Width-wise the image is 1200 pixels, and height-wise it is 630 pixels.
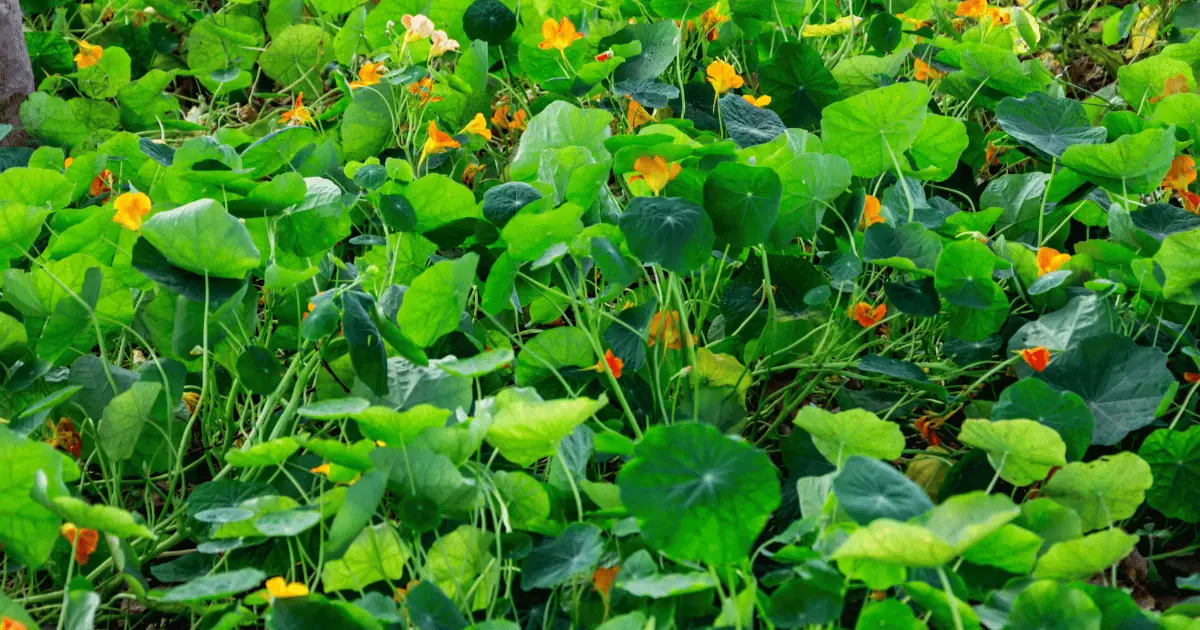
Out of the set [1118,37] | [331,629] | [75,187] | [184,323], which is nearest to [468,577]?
[331,629]

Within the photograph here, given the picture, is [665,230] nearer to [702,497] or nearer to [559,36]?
[702,497]

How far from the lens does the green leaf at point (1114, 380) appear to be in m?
1.02

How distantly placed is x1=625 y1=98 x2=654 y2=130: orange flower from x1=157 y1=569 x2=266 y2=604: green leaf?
0.93 metres

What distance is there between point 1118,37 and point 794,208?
44.2 inches

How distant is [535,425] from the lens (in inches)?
31.3

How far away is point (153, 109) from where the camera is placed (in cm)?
194

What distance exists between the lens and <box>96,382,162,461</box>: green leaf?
993 mm

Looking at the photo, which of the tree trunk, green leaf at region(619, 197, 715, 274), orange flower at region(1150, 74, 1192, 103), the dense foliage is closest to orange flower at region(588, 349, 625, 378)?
the dense foliage

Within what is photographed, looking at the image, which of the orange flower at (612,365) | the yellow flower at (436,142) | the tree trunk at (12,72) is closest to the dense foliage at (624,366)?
the orange flower at (612,365)

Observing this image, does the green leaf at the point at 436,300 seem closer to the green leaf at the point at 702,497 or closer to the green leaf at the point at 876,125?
the green leaf at the point at 702,497

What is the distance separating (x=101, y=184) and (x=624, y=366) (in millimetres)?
956

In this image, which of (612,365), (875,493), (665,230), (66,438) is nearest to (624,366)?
(612,365)

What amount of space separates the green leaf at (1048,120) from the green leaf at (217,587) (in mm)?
1069

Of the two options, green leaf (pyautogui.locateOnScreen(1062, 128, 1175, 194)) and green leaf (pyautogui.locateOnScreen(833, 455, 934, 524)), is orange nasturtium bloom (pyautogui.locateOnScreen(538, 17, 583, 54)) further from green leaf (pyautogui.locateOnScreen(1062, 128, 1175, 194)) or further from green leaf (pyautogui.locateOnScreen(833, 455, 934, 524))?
green leaf (pyautogui.locateOnScreen(833, 455, 934, 524))
